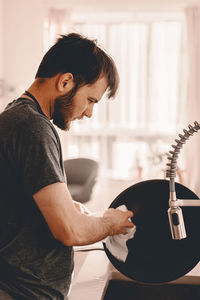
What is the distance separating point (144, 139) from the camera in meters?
5.40

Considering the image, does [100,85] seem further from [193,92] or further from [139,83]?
[139,83]

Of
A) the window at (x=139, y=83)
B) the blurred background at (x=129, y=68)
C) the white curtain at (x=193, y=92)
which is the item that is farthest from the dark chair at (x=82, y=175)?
the white curtain at (x=193, y=92)

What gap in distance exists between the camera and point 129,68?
17.4 feet

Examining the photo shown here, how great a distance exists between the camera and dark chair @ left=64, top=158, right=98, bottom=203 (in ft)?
13.7

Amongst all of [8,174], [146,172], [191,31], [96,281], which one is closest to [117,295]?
[96,281]

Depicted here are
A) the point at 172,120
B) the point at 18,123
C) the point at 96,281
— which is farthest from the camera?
the point at 172,120

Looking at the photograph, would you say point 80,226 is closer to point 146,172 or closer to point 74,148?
point 146,172

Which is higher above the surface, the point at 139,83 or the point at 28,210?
the point at 139,83

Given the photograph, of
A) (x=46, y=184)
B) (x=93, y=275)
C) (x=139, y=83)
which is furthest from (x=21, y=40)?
(x=46, y=184)

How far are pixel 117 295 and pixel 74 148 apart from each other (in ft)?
14.3

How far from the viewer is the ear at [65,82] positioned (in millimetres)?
878

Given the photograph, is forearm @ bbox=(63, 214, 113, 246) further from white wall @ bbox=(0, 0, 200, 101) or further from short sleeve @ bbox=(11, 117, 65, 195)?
white wall @ bbox=(0, 0, 200, 101)

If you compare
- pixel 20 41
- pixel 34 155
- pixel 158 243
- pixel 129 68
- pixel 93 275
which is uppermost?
pixel 20 41

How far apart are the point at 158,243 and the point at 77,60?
0.50 m
